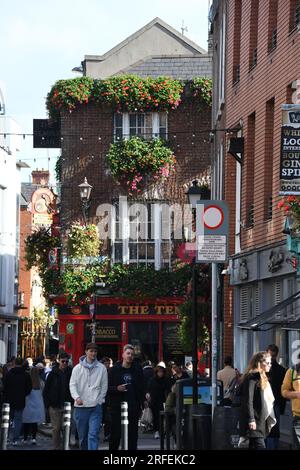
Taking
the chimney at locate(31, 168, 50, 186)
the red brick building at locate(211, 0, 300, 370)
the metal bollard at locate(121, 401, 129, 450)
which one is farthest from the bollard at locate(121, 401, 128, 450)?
the chimney at locate(31, 168, 50, 186)

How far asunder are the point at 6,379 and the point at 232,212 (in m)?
7.81

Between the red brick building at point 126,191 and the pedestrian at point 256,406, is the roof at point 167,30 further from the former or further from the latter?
the pedestrian at point 256,406

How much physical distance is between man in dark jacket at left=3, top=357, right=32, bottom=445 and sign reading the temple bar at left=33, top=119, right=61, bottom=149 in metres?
22.3

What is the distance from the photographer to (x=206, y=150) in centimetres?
4816

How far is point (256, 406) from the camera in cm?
1802

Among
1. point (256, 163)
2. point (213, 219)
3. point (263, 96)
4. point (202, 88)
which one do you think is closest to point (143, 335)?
point (202, 88)

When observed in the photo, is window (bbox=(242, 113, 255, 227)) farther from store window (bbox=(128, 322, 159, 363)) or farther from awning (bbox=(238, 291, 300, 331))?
store window (bbox=(128, 322, 159, 363))

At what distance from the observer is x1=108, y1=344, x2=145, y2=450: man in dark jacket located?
2033 centimetres

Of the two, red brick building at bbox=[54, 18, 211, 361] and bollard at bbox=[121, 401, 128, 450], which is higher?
red brick building at bbox=[54, 18, 211, 361]

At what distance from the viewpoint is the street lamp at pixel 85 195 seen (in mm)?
46969

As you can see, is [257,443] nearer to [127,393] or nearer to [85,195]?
[127,393]

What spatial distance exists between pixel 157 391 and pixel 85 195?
1672cm

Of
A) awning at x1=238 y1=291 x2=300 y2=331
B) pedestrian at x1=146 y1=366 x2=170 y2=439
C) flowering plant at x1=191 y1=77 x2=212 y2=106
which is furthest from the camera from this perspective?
flowering plant at x1=191 y1=77 x2=212 y2=106
